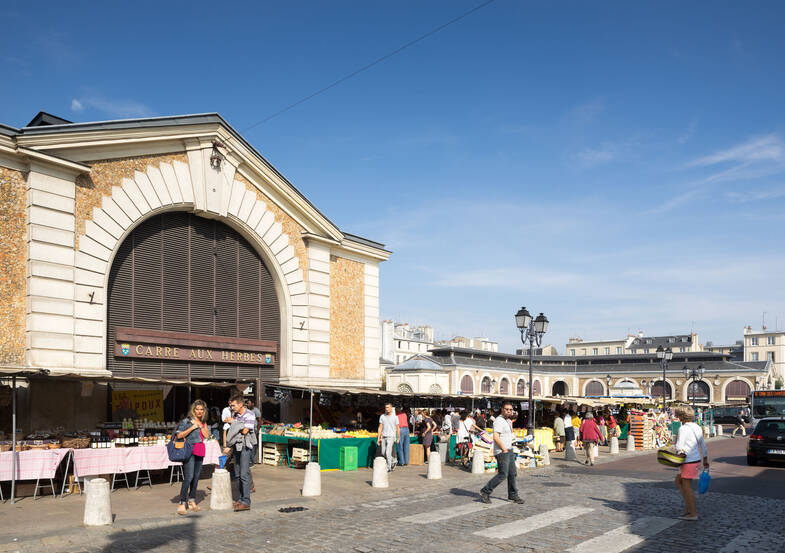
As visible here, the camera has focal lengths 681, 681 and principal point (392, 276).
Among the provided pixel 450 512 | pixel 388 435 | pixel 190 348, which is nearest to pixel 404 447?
pixel 388 435

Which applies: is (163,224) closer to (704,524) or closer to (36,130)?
(36,130)

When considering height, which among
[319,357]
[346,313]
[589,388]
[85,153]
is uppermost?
[85,153]

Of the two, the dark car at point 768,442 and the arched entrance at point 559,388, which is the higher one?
the dark car at point 768,442

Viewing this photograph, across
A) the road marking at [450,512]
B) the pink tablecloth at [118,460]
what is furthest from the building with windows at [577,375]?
the road marking at [450,512]

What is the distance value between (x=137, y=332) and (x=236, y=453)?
6.58m

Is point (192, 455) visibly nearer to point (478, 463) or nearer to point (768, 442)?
point (478, 463)

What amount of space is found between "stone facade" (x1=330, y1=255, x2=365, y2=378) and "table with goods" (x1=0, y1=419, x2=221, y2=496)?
27.6 feet

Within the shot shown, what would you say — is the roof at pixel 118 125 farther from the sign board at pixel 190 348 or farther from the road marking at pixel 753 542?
the road marking at pixel 753 542

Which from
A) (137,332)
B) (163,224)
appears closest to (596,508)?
(137,332)

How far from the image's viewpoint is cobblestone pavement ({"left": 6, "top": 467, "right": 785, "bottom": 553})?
8688 millimetres

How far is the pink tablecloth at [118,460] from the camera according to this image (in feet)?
41.4

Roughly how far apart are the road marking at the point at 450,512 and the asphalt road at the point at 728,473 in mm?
5740

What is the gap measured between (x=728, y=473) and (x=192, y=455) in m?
14.6

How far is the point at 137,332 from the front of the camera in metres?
17.0
